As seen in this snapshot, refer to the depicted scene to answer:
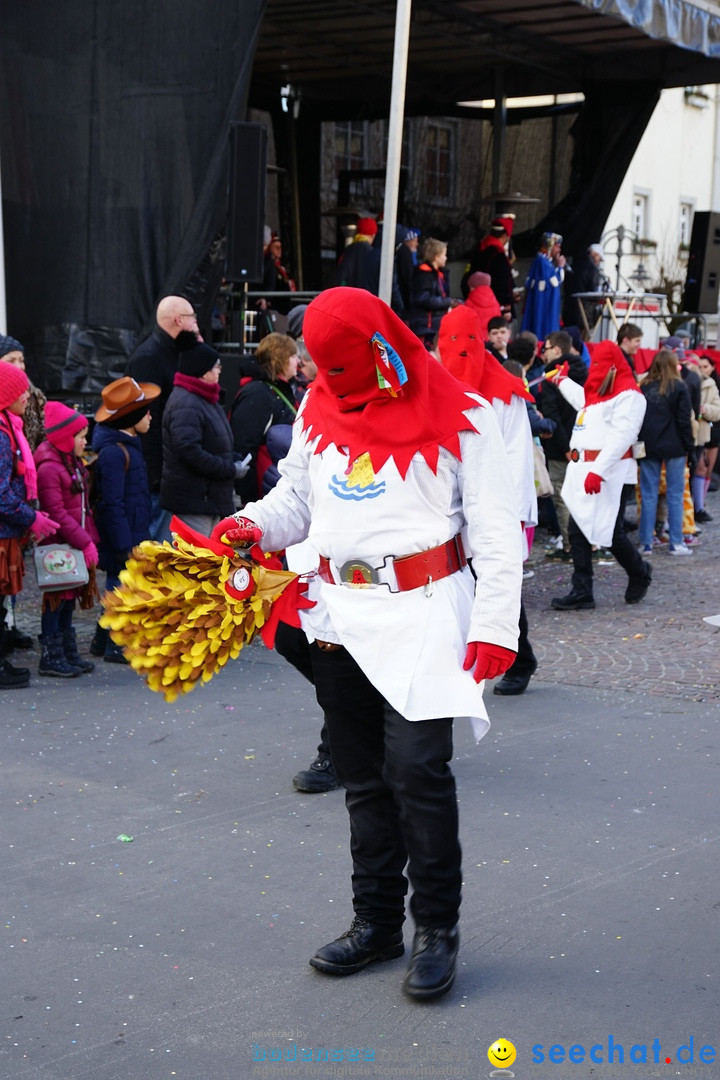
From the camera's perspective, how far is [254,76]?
20.1 m

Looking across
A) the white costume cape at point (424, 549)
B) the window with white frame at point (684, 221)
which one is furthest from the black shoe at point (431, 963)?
the window with white frame at point (684, 221)

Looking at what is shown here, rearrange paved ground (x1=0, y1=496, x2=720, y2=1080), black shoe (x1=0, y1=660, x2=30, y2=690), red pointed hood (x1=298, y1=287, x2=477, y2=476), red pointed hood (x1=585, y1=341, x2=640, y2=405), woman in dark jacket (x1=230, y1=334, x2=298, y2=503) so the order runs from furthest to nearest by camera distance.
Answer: red pointed hood (x1=585, y1=341, x2=640, y2=405) → woman in dark jacket (x1=230, y1=334, x2=298, y2=503) → black shoe (x1=0, y1=660, x2=30, y2=690) → red pointed hood (x1=298, y1=287, x2=477, y2=476) → paved ground (x1=0, y1=496, x2=720, y2=1080)

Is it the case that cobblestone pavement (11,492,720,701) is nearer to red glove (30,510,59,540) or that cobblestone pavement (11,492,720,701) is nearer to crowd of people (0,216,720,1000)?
crowd of people (0,216,720,1000)

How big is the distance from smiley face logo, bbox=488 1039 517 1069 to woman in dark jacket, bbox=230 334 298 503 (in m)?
5.59

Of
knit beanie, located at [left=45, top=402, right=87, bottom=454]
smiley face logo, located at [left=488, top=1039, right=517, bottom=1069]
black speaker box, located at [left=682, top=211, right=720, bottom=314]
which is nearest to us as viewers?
smiley face logo, located at [left=488, top=1039, right=517, bottom=1069]

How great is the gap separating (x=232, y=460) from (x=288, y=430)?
0.54m

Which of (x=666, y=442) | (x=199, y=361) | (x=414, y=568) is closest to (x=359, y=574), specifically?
(x=414, y=568)

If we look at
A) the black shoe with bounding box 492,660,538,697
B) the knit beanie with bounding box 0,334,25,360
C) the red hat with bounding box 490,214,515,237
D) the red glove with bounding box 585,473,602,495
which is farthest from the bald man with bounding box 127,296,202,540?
the red hat with bounding box 490,214,515,237

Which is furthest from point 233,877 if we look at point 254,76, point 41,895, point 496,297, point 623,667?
point 254,76

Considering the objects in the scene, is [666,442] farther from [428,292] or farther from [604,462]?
[428,292]

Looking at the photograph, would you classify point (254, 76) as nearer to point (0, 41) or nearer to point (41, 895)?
point (0, 41)

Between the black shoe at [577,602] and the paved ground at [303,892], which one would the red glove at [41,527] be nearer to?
the paved ground at [303,892]

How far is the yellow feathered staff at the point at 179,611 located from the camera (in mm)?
3824

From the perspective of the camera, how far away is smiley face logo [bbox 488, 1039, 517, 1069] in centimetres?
333
